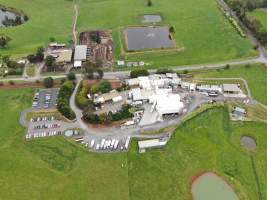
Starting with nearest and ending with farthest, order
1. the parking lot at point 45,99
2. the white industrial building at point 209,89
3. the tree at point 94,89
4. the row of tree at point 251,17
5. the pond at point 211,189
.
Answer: the pond at point 211,189, the parking lot at point 45,99, the tree at point 94,89, the white industrial building at point 209,89, the row of tree at point 251,17

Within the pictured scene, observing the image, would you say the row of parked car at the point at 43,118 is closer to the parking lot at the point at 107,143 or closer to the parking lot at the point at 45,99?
the parking lot at the point at 45,99

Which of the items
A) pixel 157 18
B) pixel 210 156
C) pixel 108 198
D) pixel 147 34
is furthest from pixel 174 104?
pixel 157 18

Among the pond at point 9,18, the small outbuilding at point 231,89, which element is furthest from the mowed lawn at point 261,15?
the pond at point 9,18

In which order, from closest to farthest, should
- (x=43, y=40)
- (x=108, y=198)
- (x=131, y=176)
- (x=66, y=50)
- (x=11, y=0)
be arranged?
(x=108, y=198)
(x=131, y=176)
(x=66, y=50)
(x=43, y=40)
(x=11, y=0)

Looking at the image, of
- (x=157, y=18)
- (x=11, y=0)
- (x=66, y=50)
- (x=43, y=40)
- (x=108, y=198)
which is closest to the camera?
(x=108, y=198)

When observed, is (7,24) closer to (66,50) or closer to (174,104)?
(66,50)

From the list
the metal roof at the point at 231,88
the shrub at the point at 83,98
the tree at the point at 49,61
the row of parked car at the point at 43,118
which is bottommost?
the row of parked car at the point at 43,118

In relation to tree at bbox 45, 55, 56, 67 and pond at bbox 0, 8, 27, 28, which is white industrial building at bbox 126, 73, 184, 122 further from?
pond at bbox 0, 8, 27, 28

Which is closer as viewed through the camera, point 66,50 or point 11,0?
point 66,50
